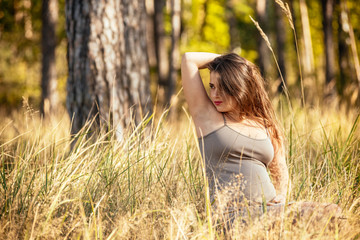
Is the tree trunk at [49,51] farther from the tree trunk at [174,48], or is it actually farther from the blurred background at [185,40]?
the tree trunk at [174,48]

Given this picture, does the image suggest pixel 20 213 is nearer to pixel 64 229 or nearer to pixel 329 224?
pixel 64 229

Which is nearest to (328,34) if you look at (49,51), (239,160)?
(49,51)

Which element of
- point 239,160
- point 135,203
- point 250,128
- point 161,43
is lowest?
point 135,203

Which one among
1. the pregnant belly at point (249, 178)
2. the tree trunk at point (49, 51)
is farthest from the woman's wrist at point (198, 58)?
the tree trunk at point (49, 51)

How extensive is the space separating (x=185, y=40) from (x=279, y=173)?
16890mm

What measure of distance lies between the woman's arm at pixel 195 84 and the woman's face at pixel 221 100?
7cm

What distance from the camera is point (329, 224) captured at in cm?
197

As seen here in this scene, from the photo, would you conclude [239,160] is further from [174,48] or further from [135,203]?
[174,48]

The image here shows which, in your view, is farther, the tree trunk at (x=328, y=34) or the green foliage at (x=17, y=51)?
the green foliage at (x=17, y=51)

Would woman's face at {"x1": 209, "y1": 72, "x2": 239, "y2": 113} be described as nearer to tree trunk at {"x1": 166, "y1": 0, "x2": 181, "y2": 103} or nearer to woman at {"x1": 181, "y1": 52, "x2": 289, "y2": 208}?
woman at {"x1": 181, "y1": 52, "x2": 289, "y2": 208}

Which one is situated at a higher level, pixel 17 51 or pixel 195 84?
pixel 17 51

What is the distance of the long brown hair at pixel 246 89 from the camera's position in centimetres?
235

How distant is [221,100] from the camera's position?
2.38m

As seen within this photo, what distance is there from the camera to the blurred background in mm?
9000
